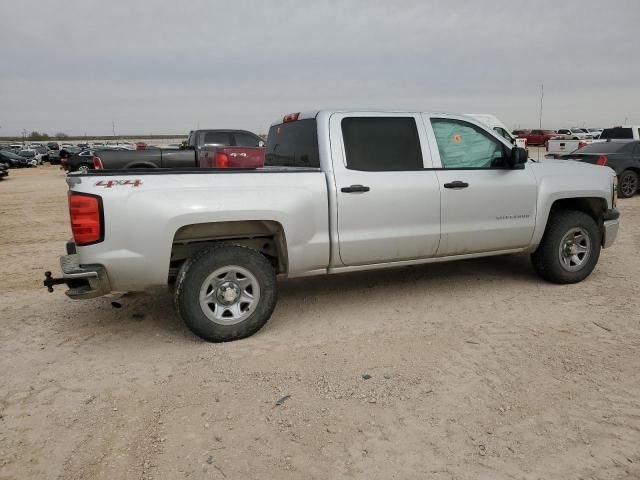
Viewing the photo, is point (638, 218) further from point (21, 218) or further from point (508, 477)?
point (21, 218)

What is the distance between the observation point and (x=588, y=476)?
7.91 feet

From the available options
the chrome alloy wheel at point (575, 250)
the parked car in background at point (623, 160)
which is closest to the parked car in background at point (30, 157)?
the parked car in background at point (623, 160)

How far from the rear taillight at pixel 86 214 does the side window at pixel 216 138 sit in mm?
11046

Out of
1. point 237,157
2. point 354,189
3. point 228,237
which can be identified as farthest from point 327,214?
point 237,157

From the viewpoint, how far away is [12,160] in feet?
106

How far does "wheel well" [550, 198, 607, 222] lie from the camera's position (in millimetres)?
5477

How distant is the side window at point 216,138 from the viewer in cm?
1423

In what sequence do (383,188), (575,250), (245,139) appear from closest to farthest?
(383,188)
(575,250)
(245,139)

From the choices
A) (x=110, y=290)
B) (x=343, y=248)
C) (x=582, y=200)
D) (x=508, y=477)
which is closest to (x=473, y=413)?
(x=508, y=477)

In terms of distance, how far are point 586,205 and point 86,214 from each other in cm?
510

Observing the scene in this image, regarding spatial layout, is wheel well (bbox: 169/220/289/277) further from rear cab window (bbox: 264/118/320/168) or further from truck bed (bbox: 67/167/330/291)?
rear cab window (bbox: 264/118/320/168)

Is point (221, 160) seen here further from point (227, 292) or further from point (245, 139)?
point (245, 139)

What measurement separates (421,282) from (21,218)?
9.47 m

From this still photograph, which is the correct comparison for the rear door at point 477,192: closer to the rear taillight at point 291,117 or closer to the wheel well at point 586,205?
the wheel well at point 586,205
